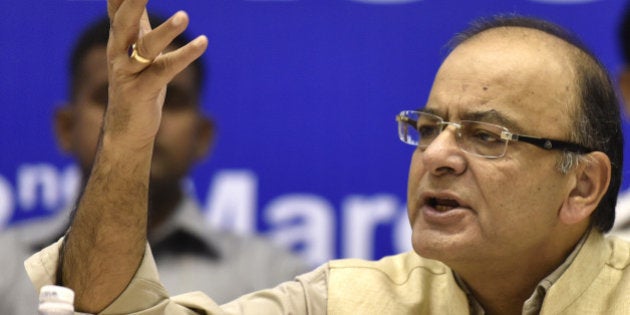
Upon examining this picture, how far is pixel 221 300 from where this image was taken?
13.9 feet

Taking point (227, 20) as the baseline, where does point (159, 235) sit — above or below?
below

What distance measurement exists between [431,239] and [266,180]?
1433 millimetres

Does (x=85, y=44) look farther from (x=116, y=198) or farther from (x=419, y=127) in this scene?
(x=116, y=198)

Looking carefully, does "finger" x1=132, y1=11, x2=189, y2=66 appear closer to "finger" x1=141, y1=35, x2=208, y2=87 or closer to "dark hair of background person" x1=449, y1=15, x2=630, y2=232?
"finger" x1=141, y1=35, x2=208, y2=87

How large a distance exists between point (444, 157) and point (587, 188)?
0.45 metres

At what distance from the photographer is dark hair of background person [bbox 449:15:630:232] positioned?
314 centimetres

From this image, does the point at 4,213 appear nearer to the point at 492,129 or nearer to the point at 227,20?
the point at 227,20

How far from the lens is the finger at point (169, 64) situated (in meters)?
2.51

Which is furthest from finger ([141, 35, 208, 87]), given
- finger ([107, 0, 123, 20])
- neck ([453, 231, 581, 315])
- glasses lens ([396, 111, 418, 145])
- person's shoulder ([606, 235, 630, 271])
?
person's shoulder ([606, 235, 630, 271])

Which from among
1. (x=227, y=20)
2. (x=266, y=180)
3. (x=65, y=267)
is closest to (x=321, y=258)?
(x=266, y=180)

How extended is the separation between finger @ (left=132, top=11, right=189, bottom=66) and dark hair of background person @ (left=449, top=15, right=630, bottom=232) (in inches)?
42.4

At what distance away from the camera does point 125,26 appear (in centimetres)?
255

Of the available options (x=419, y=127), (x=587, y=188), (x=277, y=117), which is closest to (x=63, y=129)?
(x=277, y=117)

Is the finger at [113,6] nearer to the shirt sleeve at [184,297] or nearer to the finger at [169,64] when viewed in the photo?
the finger at [169,64]
